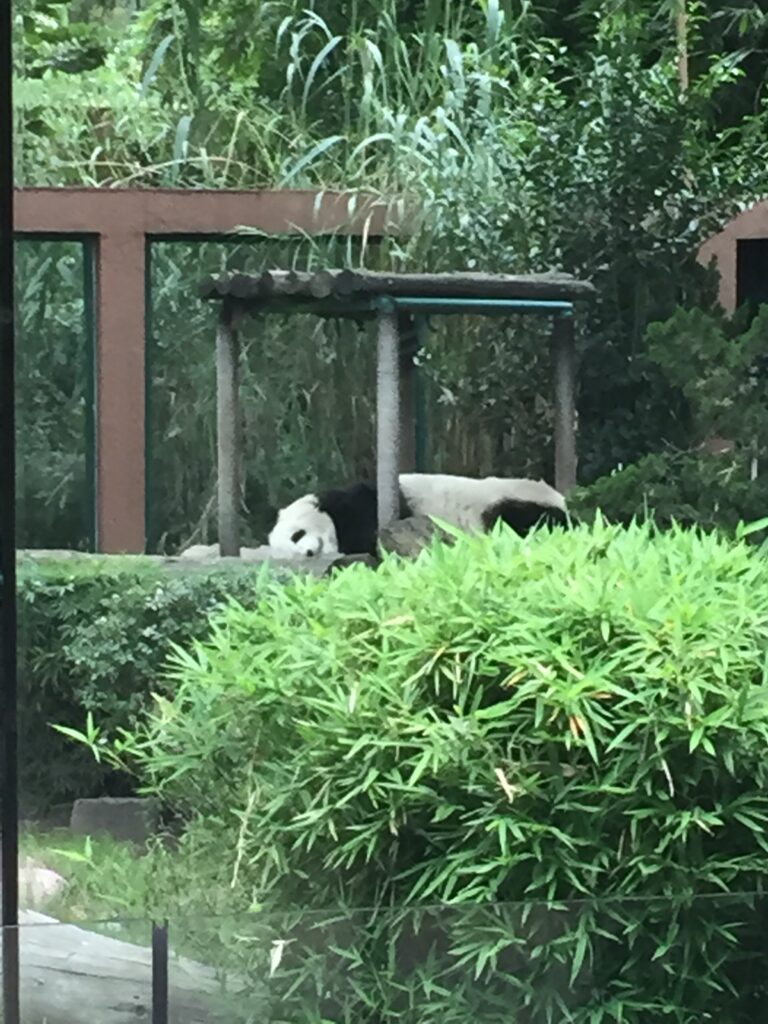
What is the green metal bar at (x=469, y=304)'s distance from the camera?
170 cm

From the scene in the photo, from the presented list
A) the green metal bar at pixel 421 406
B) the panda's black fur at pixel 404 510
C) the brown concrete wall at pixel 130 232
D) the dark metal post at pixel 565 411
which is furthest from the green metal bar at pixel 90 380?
the dark metal post at pixel 565 411

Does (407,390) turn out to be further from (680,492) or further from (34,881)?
(34,881)

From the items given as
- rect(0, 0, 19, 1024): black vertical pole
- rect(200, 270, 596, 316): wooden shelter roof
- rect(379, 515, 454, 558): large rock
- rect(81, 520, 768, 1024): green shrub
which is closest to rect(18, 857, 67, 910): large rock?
rect(0, 0, 19, 1024): black vertical pole

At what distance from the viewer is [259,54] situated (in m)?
1.69

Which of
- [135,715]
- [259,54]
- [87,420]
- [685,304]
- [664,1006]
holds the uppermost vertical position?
[259,54]

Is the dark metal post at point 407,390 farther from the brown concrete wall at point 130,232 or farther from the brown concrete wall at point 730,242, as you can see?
the brown concrete wall at point 730,242

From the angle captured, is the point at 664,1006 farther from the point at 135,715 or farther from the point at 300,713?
the point at 135,715

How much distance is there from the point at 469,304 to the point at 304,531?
32 cm

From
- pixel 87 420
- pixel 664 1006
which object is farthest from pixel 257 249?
pixel 664 1006

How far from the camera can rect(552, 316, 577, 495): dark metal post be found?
5.63ft

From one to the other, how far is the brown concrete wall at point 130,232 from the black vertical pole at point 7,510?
92mm

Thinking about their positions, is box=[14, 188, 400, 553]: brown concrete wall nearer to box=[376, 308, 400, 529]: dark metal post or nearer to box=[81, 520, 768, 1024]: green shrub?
box=[376, 308, 400, 529]: dark metal post

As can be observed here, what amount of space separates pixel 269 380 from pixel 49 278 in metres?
0.27

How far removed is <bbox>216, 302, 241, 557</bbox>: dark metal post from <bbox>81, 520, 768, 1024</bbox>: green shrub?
0.28 meters
